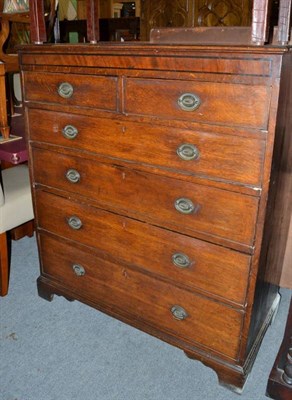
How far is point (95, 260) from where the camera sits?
5.76 ft

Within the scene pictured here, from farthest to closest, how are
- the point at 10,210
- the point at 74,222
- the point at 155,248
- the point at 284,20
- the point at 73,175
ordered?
the point at 10,210 < the point at 74,222 < the point at 73,175 < the point at 155,248 < the point at 284,20

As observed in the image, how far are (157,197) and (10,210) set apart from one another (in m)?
0.92

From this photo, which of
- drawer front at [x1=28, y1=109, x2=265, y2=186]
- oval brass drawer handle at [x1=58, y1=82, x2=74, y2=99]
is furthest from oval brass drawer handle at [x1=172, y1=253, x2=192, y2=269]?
oval brass drawer handle at [x1=58, y1=82, x2=74, y2=99]

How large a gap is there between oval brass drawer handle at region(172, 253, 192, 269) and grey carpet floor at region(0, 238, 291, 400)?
1.68 ft

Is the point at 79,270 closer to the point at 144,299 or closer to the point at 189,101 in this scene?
the point at 144,299

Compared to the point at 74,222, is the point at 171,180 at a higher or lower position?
higher

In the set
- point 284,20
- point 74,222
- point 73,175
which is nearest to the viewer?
point 284,20

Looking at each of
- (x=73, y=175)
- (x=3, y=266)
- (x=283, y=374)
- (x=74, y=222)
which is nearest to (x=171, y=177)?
(x=73, y=175)

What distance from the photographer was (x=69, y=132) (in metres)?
1.56

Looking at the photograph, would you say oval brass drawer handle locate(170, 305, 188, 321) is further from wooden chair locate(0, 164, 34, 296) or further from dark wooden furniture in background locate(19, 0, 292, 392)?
wooden chair locate(0, 164, 34, 296)

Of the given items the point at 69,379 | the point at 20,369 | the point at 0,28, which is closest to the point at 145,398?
the point at 69,379

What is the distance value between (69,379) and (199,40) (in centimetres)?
144

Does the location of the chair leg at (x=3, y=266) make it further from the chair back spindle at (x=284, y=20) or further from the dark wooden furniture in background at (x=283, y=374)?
the chair back spindle at (x=284, y=20)

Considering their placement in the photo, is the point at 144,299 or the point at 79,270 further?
the point at 79,270
